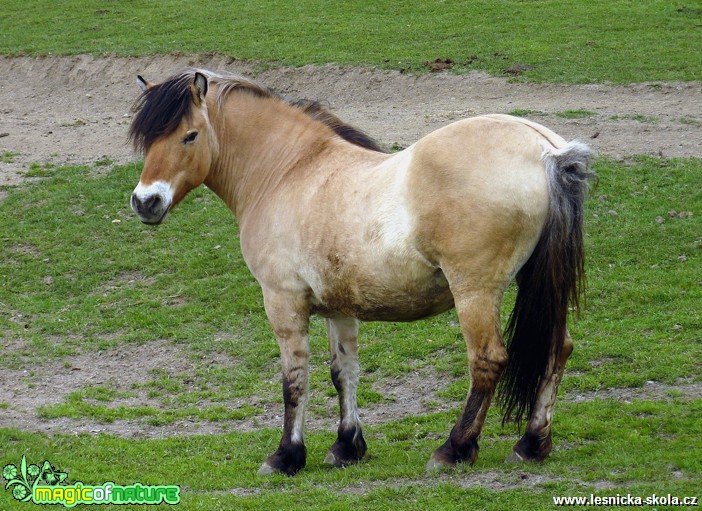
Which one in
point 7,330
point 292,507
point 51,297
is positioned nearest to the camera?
point 292,507

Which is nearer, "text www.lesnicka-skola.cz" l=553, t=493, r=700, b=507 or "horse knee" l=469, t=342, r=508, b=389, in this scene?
"text www.lesnicka-skola.cz" l=553, t=493, r=700, b=507

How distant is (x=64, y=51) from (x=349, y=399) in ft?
55.8

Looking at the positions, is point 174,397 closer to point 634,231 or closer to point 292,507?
point 292,507

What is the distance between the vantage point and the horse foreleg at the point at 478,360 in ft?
18.8

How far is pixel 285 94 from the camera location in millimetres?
16000

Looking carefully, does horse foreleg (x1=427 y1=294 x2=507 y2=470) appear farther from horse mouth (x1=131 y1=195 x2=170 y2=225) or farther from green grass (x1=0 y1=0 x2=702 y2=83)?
green grass (x1=0 y1=0 x2=702 y2=83)

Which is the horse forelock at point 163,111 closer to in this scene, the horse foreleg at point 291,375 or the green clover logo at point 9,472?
the horse foreleg at point 291,375

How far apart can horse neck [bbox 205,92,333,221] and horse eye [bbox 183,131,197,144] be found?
0.77 feet

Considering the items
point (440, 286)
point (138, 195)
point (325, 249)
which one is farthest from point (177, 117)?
point (440, 286)

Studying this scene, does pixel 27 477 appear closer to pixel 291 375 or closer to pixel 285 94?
pixel 291 375

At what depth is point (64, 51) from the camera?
21.6 meters

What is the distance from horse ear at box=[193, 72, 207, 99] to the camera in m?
6.67

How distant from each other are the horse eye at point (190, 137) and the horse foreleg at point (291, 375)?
1.26 m

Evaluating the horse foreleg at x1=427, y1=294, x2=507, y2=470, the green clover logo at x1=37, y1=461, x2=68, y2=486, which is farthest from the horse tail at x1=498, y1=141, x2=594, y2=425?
the green clover logo at x1=37, y1=461, x2=68, y2=486
